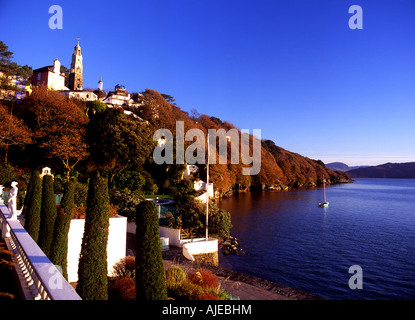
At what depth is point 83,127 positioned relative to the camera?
110 feet

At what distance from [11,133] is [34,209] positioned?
23.6 m

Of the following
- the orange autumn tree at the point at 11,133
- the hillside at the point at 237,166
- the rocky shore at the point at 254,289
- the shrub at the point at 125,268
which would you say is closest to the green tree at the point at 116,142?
the orange autumn tree at the point at 11,133

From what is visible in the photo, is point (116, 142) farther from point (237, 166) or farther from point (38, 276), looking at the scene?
point (237, 166)

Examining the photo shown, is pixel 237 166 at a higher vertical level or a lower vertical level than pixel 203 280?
higher

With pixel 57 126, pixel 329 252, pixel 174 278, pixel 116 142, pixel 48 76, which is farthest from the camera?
pixel 48 76

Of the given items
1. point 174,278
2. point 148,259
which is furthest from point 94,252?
point 174,278

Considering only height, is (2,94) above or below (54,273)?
above

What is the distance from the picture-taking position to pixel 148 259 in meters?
6.17

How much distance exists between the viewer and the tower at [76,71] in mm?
85500

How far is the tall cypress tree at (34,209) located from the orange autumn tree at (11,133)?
21682 millimetres

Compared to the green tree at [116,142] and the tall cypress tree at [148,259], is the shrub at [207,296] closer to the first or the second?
the tall cypress tree at [148,259]

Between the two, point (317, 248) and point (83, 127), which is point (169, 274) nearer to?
point (317, 248)
